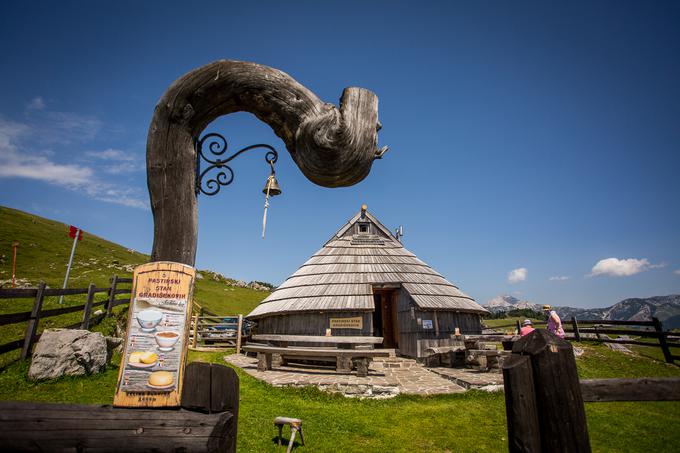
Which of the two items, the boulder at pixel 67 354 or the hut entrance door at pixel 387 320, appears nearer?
the boulder at pixel 67 354

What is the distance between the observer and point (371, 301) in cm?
1488

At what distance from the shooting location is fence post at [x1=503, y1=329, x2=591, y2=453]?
83.2 inches

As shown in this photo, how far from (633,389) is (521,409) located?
1394 mm

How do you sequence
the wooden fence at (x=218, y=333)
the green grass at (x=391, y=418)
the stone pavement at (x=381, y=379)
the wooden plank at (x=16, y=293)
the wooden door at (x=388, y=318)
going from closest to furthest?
the green grass at (x=391, y=418) < the wooden plank at (x=16, y=293) < the stone pavement at (x=381, y=379) < the wooden door at (x=388, y=318) < the wooden fence at (x=218, y=333)

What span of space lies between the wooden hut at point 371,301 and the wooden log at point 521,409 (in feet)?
40.9

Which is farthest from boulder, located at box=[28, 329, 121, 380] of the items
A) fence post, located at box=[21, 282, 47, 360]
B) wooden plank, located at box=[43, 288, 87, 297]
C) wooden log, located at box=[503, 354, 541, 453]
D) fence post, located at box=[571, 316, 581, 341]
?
fence post, located at box=[571, 316, 581, 341]

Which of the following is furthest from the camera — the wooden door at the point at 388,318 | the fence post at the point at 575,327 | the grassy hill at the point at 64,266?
the grassy hill at the point at 64,266

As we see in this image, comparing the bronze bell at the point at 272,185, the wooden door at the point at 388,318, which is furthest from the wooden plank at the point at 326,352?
the bronze bell at the point at 272,185

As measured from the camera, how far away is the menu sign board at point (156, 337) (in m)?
1.96

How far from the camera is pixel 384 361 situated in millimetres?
14398

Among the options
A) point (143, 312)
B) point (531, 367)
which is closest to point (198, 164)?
point (143, 312)

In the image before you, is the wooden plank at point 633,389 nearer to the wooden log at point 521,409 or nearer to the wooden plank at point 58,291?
the wooden log at point 521,409

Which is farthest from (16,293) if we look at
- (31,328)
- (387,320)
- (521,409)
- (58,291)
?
(387,320)

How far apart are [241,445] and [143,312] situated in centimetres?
492
